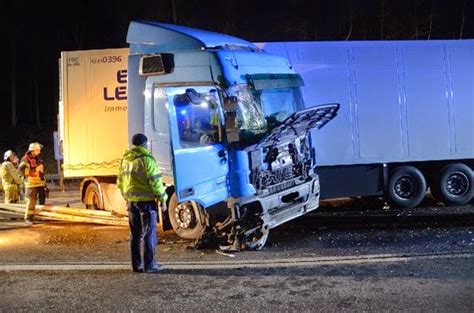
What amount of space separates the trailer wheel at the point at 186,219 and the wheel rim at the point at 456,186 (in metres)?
5.37

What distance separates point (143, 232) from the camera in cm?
685

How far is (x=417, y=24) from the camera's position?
87.0 ft

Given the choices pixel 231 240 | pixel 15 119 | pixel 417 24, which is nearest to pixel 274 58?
pixel 231 240

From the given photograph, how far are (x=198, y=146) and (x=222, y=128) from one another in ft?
1.33

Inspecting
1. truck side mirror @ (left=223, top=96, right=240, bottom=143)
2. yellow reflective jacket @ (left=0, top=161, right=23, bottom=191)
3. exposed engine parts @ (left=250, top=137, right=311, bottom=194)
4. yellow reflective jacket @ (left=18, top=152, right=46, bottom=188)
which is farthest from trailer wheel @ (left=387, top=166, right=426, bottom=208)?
yellow reflective jacket @ (left=0, top=161, right=23, bottom=191)

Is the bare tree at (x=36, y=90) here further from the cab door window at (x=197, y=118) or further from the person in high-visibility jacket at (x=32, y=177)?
the cab door window at (x=197, y=118)

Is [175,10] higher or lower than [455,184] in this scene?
higher

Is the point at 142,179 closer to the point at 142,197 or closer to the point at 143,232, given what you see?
the point at 142,197

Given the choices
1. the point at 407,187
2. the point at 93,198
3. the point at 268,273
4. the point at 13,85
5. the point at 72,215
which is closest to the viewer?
the point at 268,273

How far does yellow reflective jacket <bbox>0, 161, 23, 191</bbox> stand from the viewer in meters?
11.6

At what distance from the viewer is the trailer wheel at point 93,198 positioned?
10.7 meters

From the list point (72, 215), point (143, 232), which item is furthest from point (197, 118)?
point (72, 215)

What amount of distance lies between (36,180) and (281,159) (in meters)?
5.15

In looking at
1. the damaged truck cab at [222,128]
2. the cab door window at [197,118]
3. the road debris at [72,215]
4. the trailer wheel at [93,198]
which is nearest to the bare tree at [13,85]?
the road debris at [72,215]
